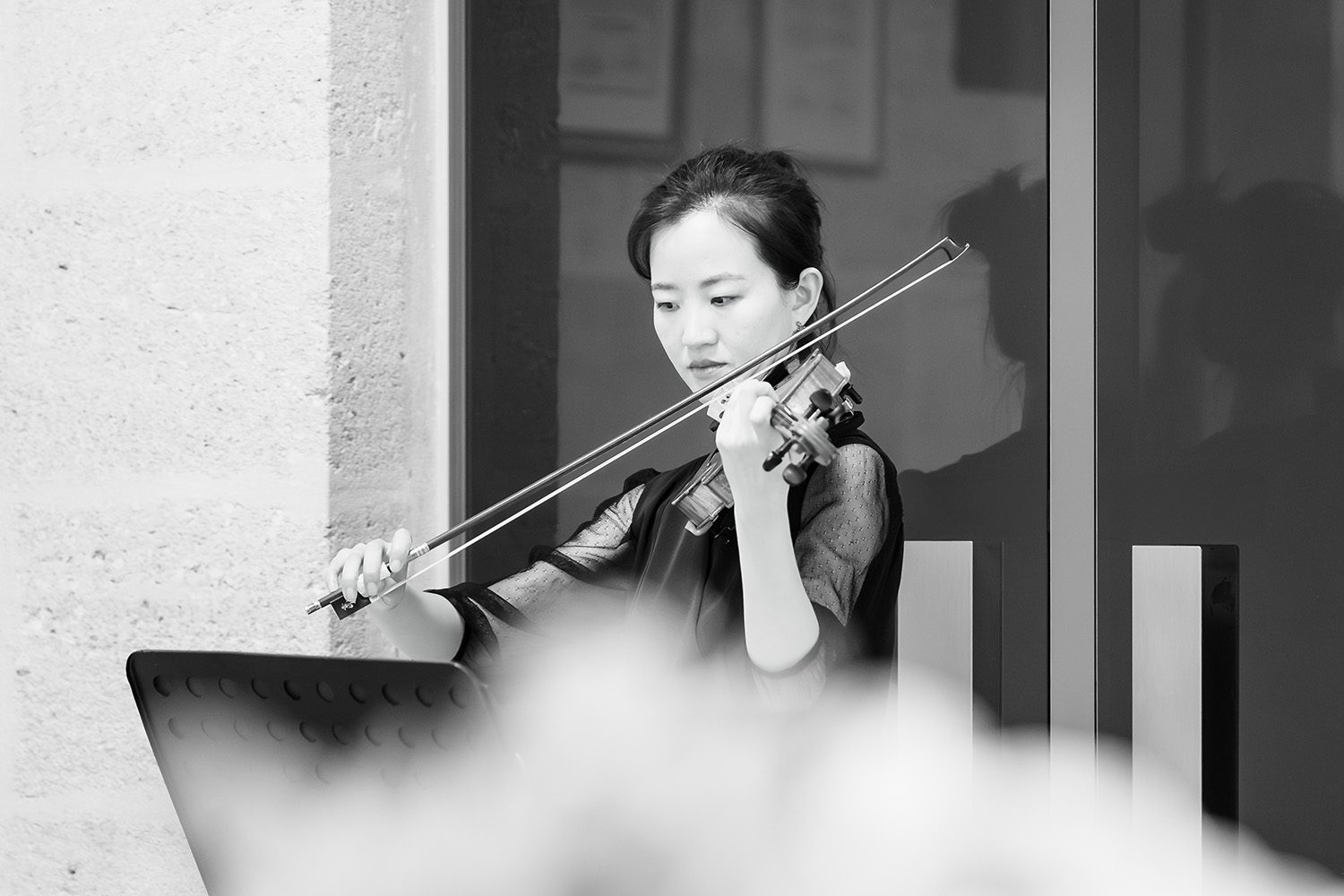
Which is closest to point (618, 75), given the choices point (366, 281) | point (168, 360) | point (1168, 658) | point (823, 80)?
point (823, 80)

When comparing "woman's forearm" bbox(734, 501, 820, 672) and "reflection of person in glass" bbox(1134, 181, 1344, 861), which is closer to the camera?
"woman's forearm" bbox(734, 501, 820, 672)

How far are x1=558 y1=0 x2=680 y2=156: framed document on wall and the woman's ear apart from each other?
1.17 feet

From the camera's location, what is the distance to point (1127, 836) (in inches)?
47.4

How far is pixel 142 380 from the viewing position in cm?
142

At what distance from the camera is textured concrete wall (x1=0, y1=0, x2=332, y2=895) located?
1.39 metres

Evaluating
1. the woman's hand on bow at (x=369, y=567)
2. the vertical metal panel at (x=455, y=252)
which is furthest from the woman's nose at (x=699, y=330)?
the vertical metal panel at (x=455, y=252)

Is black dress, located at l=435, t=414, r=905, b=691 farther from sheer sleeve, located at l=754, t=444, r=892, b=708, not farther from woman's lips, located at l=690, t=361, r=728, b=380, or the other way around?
woman's lips, located at l=690, t=361, r=728, b=380

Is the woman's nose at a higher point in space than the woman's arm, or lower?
higher

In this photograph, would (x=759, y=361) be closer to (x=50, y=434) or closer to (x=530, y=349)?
(x=530, y=349)

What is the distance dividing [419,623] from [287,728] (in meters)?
0.38

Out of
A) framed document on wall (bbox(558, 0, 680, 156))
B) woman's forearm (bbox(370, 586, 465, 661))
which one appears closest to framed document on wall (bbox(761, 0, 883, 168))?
framed document on wall (bbox(558, 0, 680, 156))

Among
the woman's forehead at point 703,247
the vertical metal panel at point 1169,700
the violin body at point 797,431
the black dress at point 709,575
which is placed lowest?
the vertical metal panel at point 1169,700

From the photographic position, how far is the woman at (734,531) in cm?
93

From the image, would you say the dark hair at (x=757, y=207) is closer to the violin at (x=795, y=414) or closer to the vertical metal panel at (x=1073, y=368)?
the violin at (x=795, y=414)
